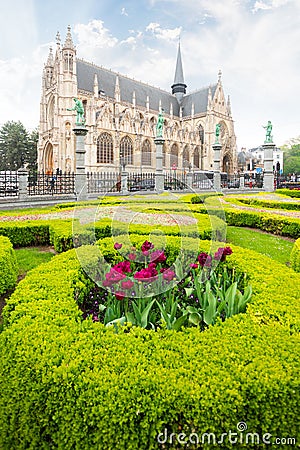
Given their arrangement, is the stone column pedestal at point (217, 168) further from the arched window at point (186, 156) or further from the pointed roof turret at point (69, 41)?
the arched window at point (186, 156)

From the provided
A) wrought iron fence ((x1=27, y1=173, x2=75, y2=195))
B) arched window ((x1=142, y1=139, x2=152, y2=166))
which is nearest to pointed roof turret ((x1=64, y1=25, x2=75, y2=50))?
arched window ((x1=142, y1=139, x2=152, y2=166))

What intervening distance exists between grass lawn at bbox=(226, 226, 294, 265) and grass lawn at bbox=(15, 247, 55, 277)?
4.60 metres

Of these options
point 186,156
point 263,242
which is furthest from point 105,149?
point 263,242

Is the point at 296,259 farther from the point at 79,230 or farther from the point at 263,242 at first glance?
the point at 79,230

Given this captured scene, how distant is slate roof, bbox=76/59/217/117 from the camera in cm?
4332

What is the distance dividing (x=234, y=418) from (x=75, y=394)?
3.24 ft

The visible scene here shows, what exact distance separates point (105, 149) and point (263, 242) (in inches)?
1342

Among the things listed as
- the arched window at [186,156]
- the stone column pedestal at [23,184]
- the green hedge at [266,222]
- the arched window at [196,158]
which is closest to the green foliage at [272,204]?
the green hedge at [266,222]

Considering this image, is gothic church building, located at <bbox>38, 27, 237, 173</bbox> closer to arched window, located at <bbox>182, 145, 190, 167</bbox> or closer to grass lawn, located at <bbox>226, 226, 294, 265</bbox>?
arched window, located at <bbox>182, 145, 190, 167</bbox>

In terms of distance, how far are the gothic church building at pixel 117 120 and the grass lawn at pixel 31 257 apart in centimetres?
2323

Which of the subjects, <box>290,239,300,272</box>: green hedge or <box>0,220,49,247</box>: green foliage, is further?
<box>0,220,49,247</box>: green foliage

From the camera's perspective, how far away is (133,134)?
42.9 metres

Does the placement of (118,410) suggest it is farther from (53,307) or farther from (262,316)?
(262,316)

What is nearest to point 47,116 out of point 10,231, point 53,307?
point 10,231
